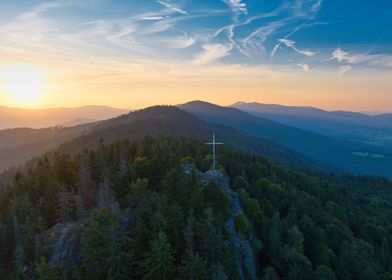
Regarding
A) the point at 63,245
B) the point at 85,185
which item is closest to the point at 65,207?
the point at 85,185

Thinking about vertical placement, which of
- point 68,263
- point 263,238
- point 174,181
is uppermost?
point 174,181

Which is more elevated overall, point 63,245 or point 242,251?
point 63,245

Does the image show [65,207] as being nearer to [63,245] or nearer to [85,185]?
[85,185]

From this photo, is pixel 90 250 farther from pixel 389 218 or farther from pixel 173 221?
pixel 389 218

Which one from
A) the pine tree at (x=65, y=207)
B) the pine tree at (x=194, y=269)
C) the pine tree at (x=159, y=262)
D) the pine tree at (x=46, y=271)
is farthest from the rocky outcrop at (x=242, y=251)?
the pine tree at (x=65, y=207)

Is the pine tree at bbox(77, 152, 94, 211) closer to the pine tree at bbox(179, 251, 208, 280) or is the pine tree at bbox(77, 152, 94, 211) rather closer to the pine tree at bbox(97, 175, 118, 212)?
the pine tree at bbox(97, 175, 118, 212)

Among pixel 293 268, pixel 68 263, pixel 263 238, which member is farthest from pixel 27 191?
pixel 293 268

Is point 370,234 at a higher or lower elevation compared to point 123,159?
lower
